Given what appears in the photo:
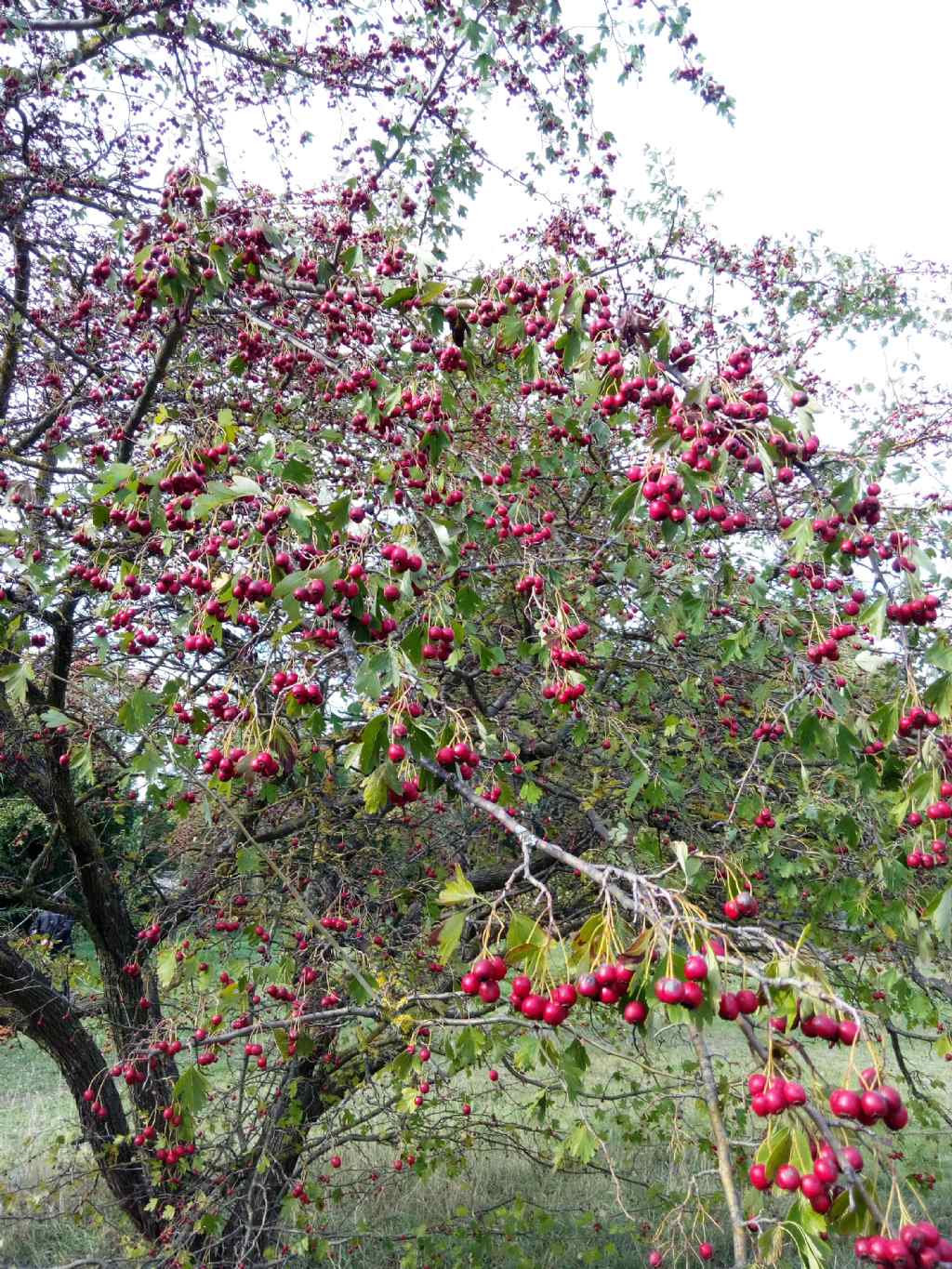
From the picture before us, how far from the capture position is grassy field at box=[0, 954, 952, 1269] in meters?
4.02

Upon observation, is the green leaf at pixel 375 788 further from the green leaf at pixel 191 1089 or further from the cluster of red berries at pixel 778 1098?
the green leaf at pixel 191 1089

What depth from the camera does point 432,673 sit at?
10.7 ft

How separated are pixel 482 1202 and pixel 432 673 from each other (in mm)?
3873

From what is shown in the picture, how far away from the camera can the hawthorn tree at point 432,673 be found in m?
1.72

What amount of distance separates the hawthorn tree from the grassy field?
0.72 ft

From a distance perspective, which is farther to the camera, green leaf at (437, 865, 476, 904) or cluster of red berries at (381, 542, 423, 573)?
cluster of red berries at (381, 542, 423, 573)

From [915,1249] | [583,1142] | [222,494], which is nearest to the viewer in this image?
[915,1249]

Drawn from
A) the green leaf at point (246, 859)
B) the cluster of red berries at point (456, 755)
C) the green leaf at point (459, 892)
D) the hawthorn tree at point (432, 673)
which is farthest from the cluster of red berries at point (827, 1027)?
the green leaf at point (246, 859)

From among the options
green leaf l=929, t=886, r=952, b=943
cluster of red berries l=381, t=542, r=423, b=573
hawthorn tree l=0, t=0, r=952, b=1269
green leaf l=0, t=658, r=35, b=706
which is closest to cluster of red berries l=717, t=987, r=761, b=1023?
hawthorn tree l=0, t=0, r=952, b=1269

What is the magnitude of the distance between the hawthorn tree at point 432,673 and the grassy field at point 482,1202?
0.72 ft

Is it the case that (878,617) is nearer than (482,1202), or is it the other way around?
(878,617)

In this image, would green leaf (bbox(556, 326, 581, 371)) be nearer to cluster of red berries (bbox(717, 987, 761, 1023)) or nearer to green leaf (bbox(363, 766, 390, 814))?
green leaf (bbox(363, 766, 390, 814))

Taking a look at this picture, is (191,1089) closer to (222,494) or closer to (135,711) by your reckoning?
(135,711)

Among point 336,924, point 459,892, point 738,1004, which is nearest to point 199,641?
point 459,892
